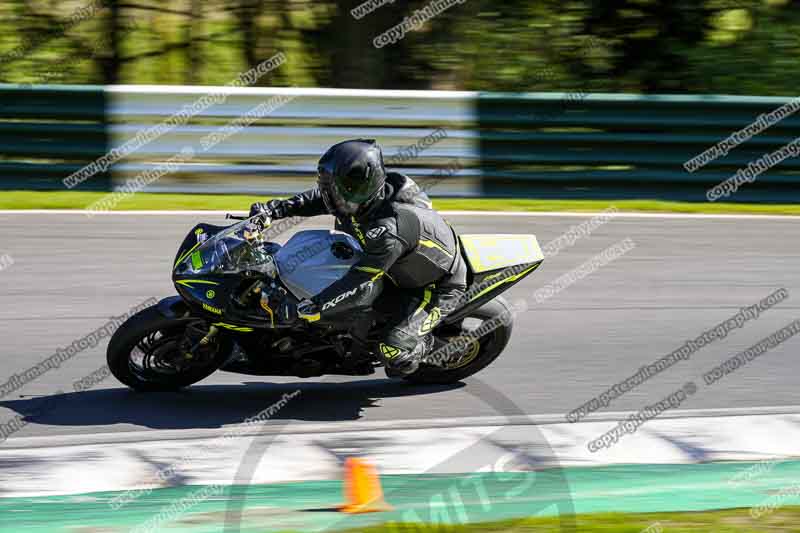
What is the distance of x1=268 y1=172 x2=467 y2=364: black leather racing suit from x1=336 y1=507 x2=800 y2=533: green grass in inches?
65.2

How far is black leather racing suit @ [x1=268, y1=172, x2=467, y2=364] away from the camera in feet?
21.7

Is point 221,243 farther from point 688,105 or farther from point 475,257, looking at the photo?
point 688,105

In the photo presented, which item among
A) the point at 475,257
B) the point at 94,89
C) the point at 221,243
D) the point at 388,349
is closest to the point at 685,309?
the point at 475,257

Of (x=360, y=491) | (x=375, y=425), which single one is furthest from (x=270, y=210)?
(x=360, y=491)

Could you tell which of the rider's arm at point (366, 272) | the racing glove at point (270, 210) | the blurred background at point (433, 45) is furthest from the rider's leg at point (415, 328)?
the blurred background at point (433, 45)

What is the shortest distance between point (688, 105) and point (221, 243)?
8601mm

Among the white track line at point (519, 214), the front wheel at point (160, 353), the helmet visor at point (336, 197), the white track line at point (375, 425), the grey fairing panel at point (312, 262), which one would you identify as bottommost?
the white track line at point (519, 214)

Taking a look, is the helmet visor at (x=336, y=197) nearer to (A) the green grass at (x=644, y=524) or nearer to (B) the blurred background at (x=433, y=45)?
(A) the green grass at (x=644, y=524)

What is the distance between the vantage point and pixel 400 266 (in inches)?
271

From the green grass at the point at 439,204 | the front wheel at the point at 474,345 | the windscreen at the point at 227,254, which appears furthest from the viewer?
the green grass at the point at 439,204

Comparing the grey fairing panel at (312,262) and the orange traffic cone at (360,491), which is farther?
the grey fairing panel at (312,262)

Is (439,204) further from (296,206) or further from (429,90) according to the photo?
(296,206)

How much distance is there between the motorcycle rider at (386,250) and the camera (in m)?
6.52

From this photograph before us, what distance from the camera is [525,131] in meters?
13.6
